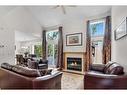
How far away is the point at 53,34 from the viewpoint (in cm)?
766

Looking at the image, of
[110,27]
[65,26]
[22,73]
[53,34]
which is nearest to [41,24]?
[53,34]

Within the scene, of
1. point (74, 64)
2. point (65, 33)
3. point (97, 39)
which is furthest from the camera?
point (65, 33)

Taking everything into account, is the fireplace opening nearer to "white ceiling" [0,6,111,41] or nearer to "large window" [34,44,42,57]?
"white ceiling" [0,6,111,41]

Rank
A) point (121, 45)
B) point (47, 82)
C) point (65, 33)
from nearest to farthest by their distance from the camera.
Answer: point (47, 82)
point (121, 45)
point (65, 33)

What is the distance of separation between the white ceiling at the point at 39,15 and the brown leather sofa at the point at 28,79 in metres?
3.68

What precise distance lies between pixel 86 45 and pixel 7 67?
365cm

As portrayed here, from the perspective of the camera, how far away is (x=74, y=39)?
6273 mm

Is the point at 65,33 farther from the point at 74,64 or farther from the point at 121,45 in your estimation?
the point at 121,45

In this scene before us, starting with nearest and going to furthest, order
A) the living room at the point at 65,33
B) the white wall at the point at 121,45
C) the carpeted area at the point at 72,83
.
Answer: the white wall at the point at 121,45
the carpeted area at the point at 72,83
the living room at the point at 65,33

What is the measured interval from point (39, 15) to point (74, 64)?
3.29m

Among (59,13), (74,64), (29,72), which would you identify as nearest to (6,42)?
(59,13)

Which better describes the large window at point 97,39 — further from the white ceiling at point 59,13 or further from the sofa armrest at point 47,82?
the sofa armrest at point 47,82

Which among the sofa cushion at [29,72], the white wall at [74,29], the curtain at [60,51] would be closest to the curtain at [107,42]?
the white wall at [74,29]

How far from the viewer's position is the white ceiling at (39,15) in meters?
5.52
